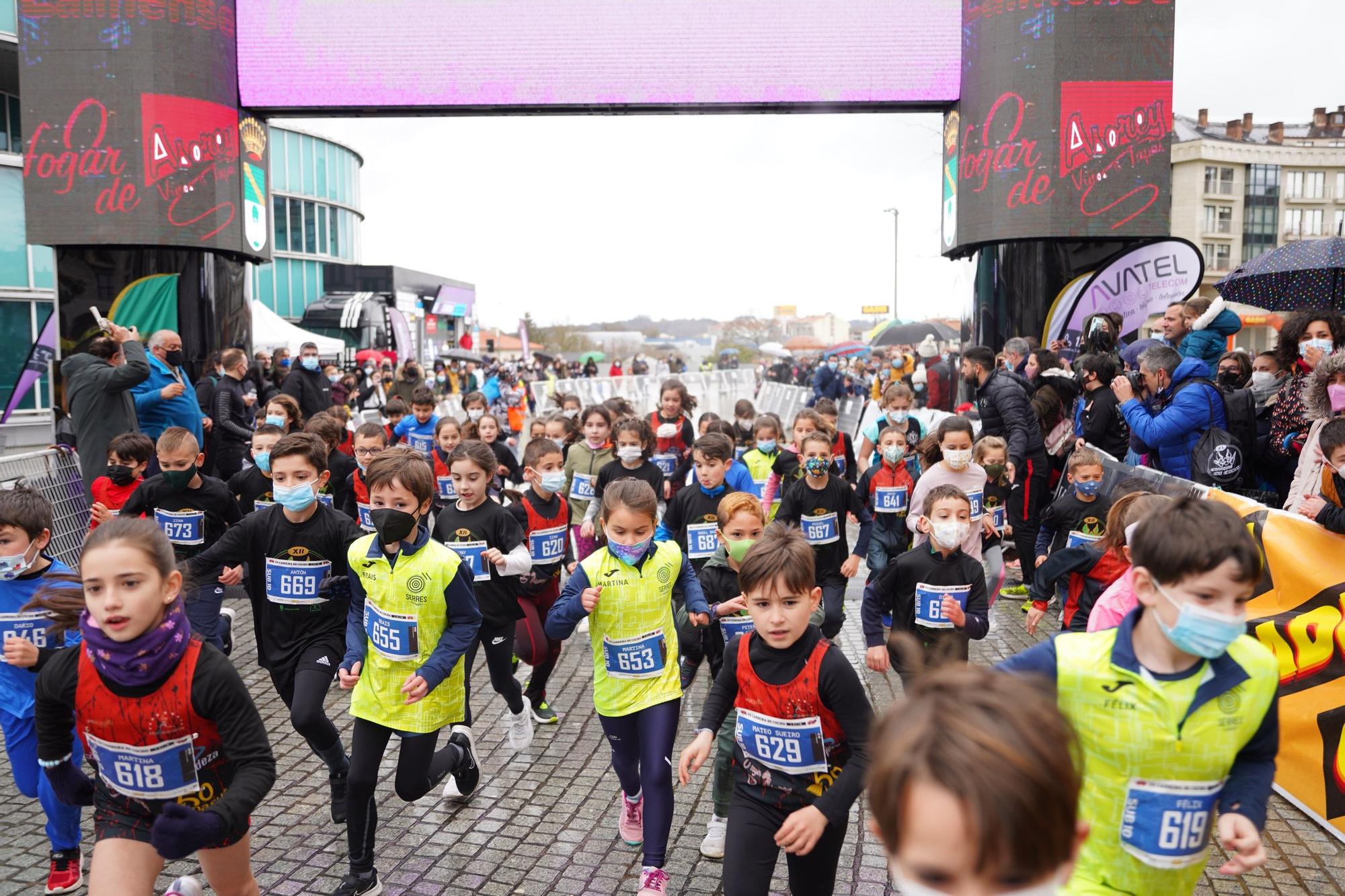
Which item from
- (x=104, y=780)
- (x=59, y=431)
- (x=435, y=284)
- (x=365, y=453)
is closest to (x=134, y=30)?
(x=59, y=431)

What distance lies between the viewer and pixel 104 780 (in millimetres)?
3430

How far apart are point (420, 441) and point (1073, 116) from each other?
996 cm

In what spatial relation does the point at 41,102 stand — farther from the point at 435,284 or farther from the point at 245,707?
the point at 435,284

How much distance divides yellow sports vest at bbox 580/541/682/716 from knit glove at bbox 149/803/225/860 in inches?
80.8

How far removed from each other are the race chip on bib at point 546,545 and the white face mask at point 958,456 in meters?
2.62

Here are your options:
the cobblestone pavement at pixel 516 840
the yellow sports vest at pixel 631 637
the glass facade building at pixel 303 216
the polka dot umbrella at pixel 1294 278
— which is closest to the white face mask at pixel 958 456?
the cobblestone pavement at pixel 516 840

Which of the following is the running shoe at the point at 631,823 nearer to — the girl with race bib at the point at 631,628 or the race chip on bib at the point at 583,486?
the girl with race bib at the point at 631,628

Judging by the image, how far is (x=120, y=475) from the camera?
7.07m

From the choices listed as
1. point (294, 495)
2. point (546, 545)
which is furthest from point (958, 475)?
point (294, 495)

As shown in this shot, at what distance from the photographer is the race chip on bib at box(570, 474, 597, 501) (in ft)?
28.2

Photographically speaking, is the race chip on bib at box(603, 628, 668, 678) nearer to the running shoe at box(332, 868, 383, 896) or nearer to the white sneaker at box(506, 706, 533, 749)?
the running shoe at box(332, 868, 383, 896)

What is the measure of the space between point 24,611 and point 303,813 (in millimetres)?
1658

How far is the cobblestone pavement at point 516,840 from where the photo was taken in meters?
4.54

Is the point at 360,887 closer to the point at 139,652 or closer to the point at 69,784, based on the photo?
the point at 69,784
